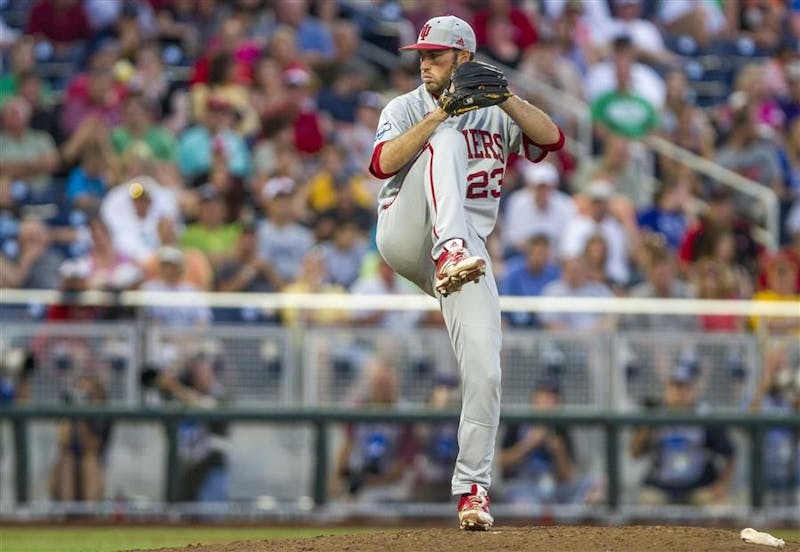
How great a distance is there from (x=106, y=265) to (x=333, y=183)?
2205 millimetres

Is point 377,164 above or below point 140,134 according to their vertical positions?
below

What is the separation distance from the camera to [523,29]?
1562cm

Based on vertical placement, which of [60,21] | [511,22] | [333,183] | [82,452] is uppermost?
[511,22]

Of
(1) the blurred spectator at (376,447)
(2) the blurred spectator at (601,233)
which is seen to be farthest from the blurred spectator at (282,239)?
(2) the blurred spectator at (601,233)

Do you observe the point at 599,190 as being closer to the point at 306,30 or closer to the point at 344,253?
the point at 344,253

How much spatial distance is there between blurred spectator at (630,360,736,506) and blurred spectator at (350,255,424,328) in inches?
60.5

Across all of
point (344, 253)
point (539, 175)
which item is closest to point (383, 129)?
point (344, 253)

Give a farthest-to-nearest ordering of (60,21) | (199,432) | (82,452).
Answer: (60,21) → (199,432) → (82,452)

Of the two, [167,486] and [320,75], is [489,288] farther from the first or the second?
[320,75]

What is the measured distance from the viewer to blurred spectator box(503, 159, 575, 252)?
13.4 meters

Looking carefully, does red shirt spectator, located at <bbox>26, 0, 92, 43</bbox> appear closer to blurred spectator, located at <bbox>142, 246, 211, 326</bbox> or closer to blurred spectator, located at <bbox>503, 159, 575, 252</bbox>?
blurred spectator, located at <bbox>142, 246, 211, 326</bbox>

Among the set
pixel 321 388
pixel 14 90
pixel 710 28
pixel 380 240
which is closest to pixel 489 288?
pixel 380 240

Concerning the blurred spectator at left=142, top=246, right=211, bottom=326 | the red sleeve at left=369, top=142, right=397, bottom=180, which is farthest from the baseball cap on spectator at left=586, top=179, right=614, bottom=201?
the red sleeve at left=369, top=142, right=397, bottom=180

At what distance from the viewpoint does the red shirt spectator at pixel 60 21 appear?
14.6m
